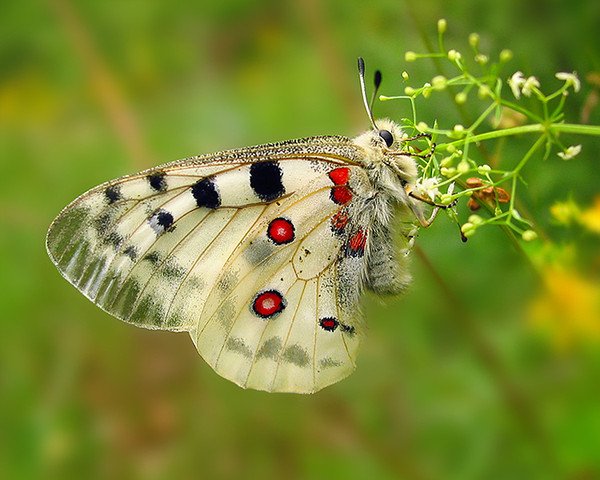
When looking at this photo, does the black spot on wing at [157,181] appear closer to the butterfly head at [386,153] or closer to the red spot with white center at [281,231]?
the red spot with white center at [281,231]

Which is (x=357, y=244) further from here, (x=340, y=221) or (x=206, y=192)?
(x=206, y=192)

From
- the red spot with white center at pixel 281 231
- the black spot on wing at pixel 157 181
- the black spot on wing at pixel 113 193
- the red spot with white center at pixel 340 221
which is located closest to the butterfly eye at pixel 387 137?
the red spot with white center at pixel 340 221

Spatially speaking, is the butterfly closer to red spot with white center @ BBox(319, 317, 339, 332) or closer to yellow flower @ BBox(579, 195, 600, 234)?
red spot with white center @ BBox(319, 317, 339, 332)

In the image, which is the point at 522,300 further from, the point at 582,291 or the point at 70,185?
the point at 70,185

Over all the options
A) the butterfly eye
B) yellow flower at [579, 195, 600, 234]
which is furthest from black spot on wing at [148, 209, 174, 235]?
yellow flower at [579, 195, 600, 234]

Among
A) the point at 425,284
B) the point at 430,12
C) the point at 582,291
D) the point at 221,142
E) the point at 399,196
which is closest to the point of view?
the point at 399,196

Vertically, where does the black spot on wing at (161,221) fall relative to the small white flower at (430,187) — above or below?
above

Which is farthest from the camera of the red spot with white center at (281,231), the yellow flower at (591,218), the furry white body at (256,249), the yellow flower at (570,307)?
the yellow flower at (570,307)

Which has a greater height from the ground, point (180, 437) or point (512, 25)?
point (512, 25)

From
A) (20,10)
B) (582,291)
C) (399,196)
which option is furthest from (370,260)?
(20,10)
